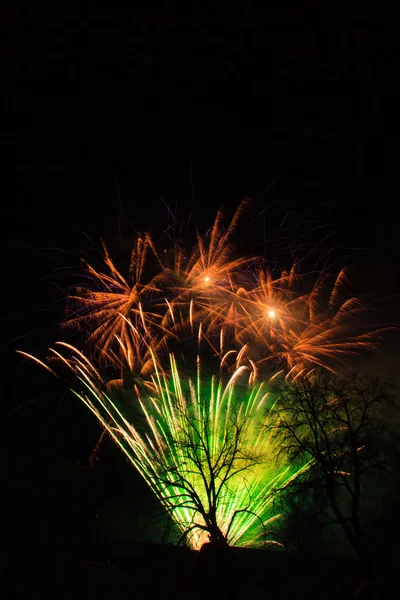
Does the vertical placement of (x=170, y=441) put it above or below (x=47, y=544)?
above

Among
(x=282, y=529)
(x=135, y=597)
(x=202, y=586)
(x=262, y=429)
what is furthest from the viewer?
(x=282, y=529)

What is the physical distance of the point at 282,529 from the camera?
2334 cm

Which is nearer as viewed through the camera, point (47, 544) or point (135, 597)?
point (135, 597)

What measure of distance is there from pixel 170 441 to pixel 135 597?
21.2 ft

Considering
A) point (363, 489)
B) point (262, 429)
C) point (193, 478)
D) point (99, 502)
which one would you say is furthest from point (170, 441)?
point (363, 489)

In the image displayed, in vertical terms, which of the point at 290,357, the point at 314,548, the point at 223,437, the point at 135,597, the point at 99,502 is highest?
the point at 290,357

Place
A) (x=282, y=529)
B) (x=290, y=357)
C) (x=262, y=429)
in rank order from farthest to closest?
(x=282, y=529) → (x=262, y=429) → (x=290, y=357)

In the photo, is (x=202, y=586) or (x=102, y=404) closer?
(x=202, y=586)

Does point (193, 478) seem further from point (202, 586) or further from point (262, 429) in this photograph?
point (202, 586)

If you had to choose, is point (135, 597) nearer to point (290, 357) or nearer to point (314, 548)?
point (314, 548)

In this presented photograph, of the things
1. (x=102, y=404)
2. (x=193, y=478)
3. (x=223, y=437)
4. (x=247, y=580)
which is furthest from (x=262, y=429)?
(x=102, y=404)

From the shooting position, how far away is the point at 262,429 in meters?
21.2

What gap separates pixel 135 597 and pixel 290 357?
478 inches

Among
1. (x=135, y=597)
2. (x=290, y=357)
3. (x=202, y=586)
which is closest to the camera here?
(x=202, y=586)
